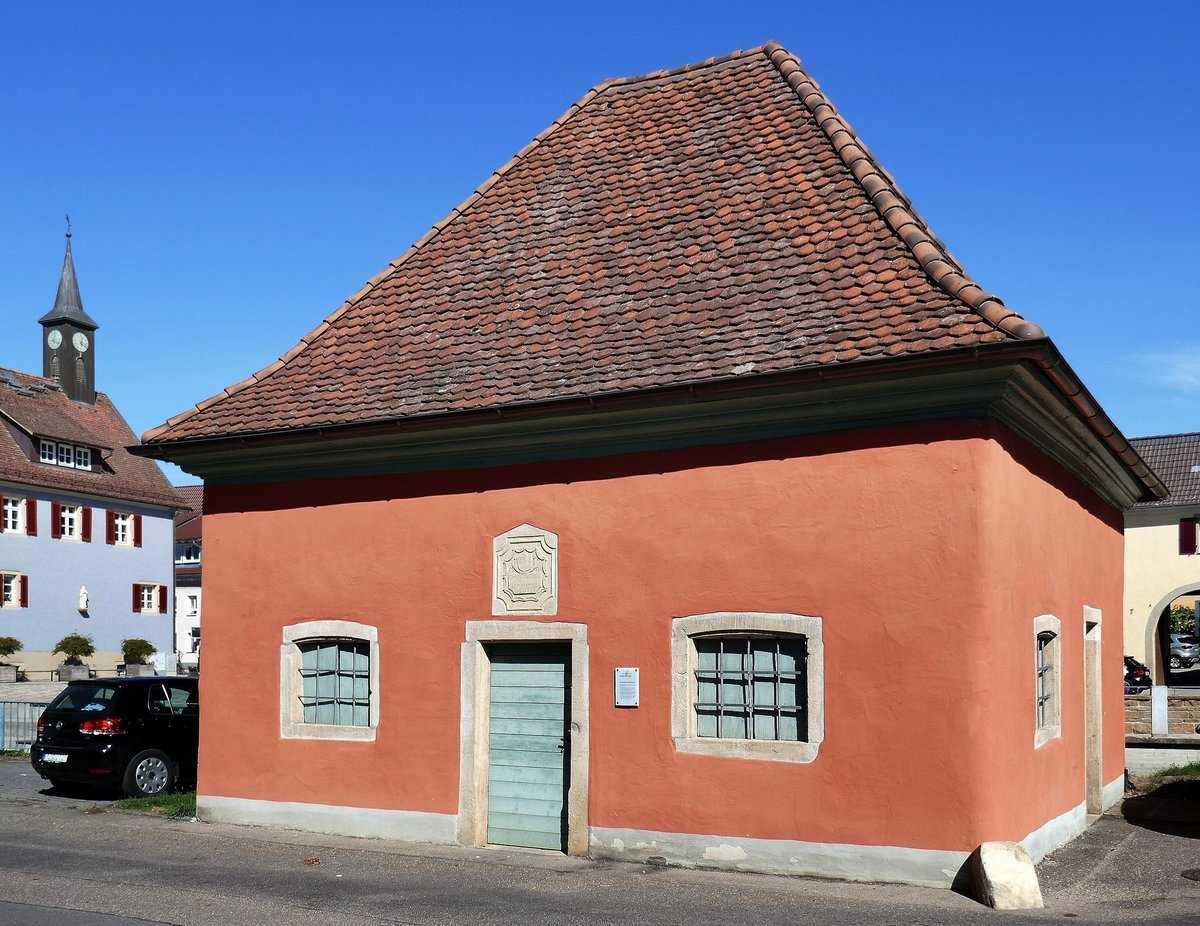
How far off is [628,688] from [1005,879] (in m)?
3.50

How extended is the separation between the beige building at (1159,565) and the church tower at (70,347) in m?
44.0

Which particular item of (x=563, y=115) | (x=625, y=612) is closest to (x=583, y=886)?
(x=625, y=612)

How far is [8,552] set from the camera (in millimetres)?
48062

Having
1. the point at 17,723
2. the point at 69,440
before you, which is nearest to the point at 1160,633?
the point at 17,723

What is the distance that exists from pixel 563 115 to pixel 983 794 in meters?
9.67

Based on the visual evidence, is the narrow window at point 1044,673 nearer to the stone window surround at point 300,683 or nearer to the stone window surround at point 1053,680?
the stone window surround at point 1053,680

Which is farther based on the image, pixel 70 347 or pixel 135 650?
pixel 70 347

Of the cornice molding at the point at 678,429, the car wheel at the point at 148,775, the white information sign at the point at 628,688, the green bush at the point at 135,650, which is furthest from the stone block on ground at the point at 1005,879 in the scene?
the green bush at the point at 135,650

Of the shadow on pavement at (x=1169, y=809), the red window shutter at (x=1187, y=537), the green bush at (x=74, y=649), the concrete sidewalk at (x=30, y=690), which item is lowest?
the concrete sidewalk at (x=30, y=690)

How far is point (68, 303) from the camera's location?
62.2 meters

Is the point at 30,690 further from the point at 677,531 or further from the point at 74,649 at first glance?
the point at 677,531

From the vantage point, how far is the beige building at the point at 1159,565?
1674 inches

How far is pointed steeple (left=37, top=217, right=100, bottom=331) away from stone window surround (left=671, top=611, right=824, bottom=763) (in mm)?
56458

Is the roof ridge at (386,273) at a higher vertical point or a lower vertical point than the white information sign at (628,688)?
higher
